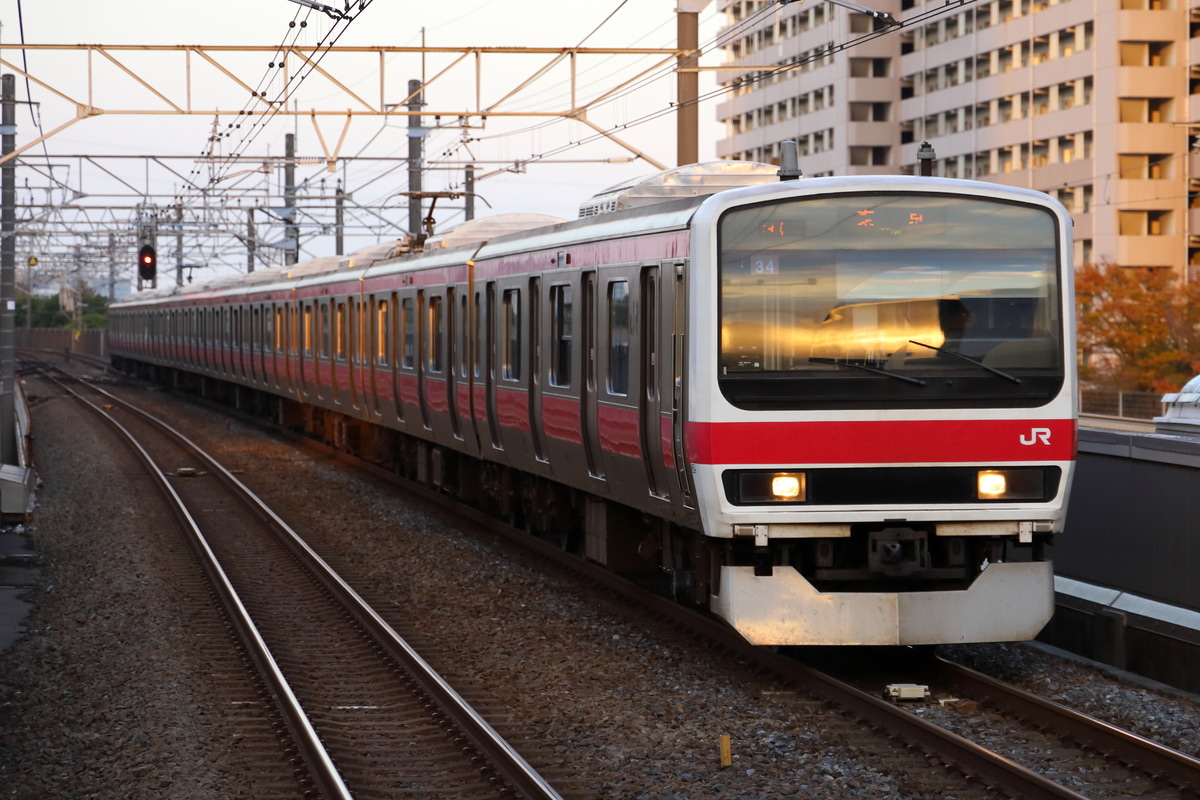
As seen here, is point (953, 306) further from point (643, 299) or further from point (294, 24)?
point (294, 24)

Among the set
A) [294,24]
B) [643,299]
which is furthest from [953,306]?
[294,24]

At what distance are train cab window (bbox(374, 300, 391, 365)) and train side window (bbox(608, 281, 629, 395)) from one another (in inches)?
353

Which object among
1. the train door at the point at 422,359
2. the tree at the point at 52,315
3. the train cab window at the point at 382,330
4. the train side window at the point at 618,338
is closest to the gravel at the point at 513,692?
the train side window at the point at 618,338

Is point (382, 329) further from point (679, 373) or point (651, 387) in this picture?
point (679, 373)

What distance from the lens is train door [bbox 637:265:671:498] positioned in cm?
983

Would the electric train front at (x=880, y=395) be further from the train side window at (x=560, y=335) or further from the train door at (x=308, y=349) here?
the train door at (x=308, y=349)

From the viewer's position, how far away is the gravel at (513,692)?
7410mm

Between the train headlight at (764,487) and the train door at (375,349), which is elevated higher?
the train door at (375,349)

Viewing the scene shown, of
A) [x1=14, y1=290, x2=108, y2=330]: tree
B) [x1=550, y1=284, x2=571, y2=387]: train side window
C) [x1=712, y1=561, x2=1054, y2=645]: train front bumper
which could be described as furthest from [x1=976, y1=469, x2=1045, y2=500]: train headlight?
[x1=14, y1=290, x2=108, y2=330]: tree

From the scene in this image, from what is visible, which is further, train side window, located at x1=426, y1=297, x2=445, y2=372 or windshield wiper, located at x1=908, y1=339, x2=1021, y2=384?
train side window, located at x1=426, y1=297, x2=445, y2=372

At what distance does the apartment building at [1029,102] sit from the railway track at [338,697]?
1387 inches

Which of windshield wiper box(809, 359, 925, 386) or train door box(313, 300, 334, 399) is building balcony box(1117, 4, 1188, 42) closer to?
train door box(313, 300, 334, 399)

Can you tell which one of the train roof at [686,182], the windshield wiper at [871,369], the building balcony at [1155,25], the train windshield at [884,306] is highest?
the building balcony at [1155,25]

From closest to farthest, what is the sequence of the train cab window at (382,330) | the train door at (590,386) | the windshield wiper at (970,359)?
the windshield wiper at (970,359) < the train door at (590,386) < the train cab window at (382,330)
